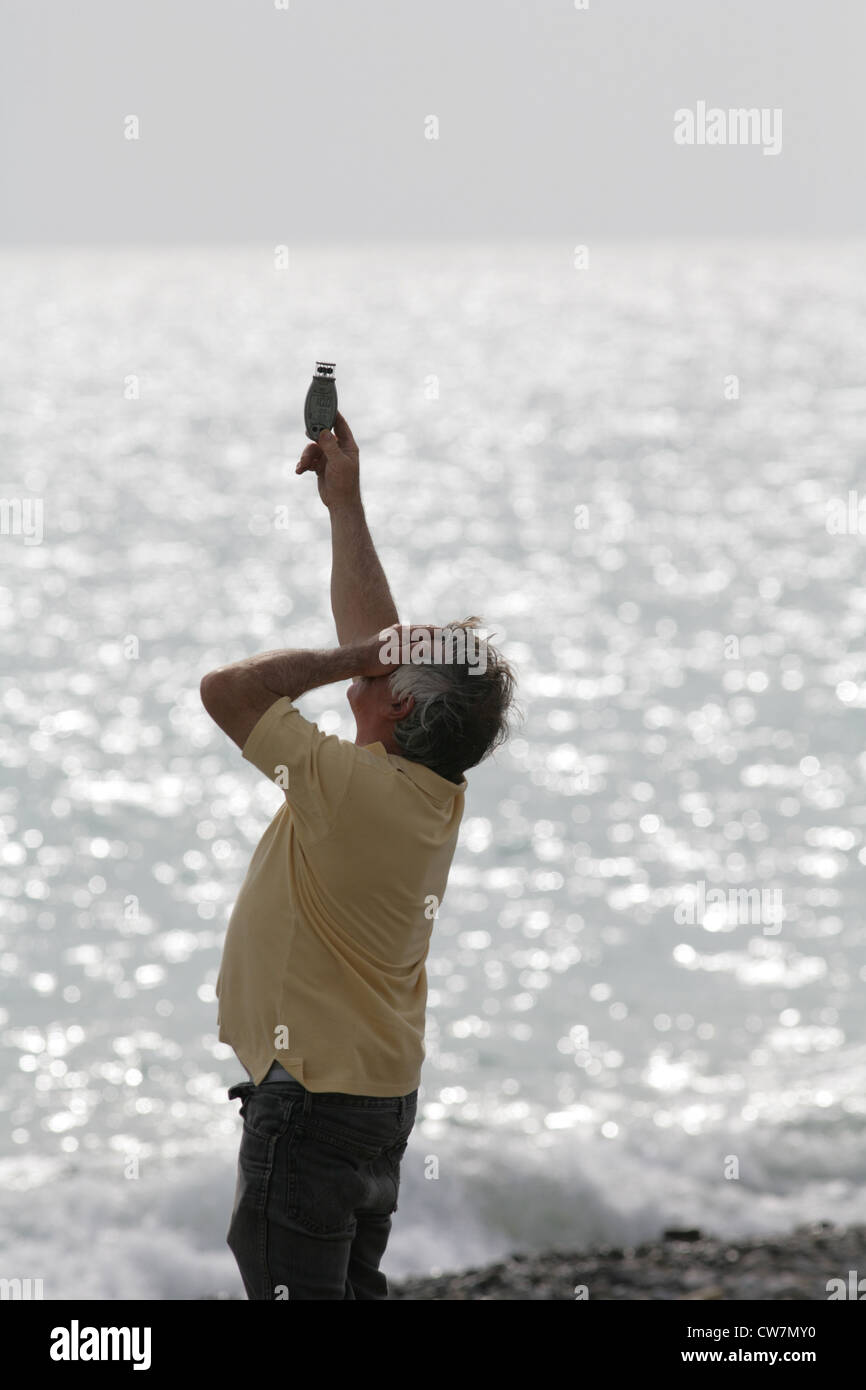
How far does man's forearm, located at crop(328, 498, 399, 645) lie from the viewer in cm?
445

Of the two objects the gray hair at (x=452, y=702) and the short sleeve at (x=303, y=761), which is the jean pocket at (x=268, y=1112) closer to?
the short sleeve at (x=303, y=761)

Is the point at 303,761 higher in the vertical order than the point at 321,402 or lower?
lower

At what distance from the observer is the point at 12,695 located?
24.9m

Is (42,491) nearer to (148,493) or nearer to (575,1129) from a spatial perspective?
(148,493)

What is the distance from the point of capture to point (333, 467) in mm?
4504

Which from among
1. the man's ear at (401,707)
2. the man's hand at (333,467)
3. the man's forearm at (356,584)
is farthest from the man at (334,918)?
the man's hand at (333,467)

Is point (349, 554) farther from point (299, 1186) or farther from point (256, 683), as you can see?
point (299, 1186)

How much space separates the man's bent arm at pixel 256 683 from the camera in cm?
380

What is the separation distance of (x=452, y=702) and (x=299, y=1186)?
1290 millimetres

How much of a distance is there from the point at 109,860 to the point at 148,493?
2798 cm

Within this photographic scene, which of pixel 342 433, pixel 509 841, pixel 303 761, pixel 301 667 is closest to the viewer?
pixel 303 761

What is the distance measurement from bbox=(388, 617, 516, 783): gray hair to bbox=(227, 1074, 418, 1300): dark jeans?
3.00 ft

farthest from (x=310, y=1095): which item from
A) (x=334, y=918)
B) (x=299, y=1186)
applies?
(x=334, y=918)
